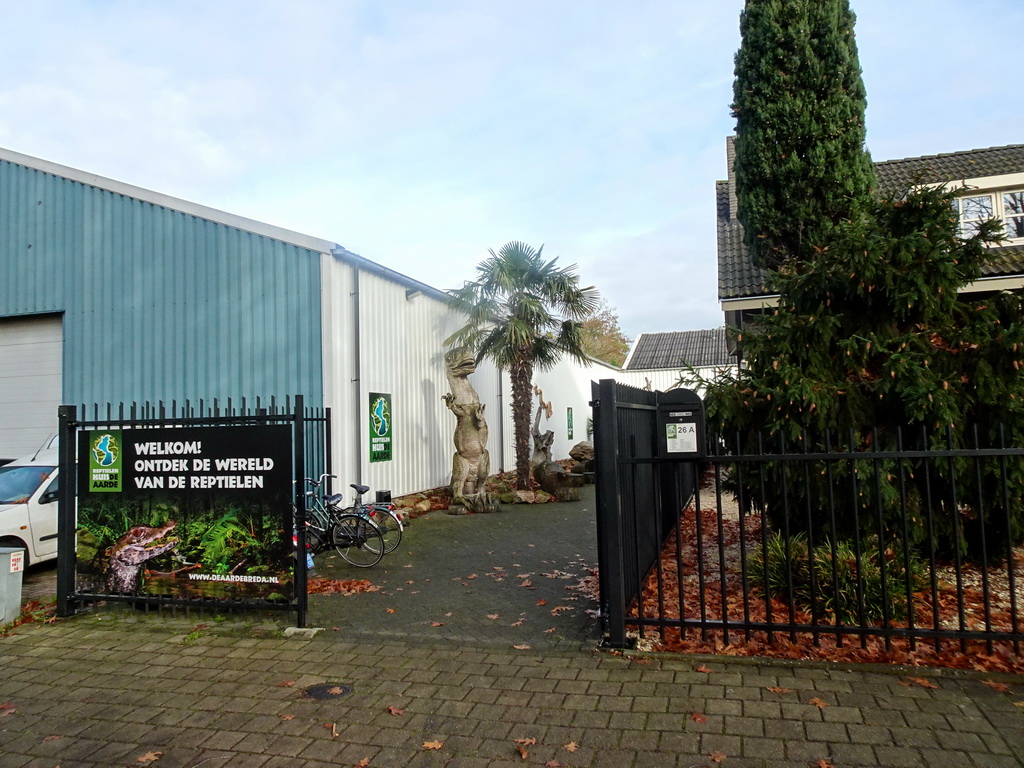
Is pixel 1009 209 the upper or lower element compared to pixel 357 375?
upper

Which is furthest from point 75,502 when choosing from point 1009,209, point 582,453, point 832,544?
point 582,453

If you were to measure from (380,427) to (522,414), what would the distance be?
3705 millimetres

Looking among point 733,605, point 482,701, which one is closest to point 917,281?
point 733,605

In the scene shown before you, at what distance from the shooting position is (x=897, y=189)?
14953 mm

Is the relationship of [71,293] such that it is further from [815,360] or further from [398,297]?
[815,360]

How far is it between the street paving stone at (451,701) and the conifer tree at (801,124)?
684cm

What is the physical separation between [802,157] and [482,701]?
29.3ft

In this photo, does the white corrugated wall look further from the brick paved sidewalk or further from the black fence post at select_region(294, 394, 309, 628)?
the brick paved sidewalk

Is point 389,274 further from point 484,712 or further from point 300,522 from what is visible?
point 484,712

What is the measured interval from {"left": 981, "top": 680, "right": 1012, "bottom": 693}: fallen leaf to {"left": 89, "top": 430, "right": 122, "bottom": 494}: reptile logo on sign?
22.1 feet

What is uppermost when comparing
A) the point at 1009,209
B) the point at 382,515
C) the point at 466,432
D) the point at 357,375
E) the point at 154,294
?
the point at 1009,209

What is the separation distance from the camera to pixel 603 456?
16.5 feet

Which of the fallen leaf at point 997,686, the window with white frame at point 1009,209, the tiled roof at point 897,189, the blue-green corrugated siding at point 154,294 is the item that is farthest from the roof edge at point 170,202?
the window with white frame at point 1009,209

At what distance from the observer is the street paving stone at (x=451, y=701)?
360 centimetres
